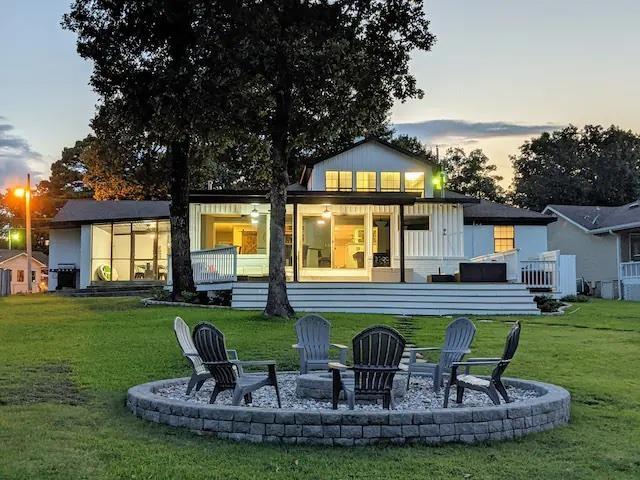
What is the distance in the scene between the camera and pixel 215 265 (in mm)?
20547

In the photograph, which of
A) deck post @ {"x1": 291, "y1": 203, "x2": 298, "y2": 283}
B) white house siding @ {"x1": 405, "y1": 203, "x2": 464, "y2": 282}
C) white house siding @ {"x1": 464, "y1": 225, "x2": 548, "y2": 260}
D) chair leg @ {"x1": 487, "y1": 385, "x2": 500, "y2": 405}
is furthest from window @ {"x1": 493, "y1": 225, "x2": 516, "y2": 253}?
chair leg @ {"x1": 487, "y1": 385, "x2": 500, "y2": 405}

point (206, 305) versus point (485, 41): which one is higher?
point (485, 41)

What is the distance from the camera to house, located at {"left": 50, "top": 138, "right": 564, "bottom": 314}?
1953 cm

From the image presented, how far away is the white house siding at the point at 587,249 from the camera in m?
31.6

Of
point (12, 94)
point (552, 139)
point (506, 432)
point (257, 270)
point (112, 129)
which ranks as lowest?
point (506, 432)

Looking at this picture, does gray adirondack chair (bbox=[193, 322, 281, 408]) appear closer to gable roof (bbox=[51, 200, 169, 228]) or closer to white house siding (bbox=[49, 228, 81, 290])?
gable roof (bbox=[51, 200, 169, 228])

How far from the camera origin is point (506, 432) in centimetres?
623

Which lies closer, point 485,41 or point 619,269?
point 485,41

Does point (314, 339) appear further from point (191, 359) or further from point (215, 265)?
point (215, 265)

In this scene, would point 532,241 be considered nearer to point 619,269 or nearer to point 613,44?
point 619,269

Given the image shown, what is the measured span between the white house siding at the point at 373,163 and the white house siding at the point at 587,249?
1115cm

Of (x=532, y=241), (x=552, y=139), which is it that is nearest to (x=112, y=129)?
(x=532, y=241)

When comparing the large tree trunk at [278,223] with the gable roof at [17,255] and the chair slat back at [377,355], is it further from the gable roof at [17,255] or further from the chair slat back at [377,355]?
the gable roof at [17,255]

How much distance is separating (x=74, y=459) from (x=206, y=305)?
13.9 metres
